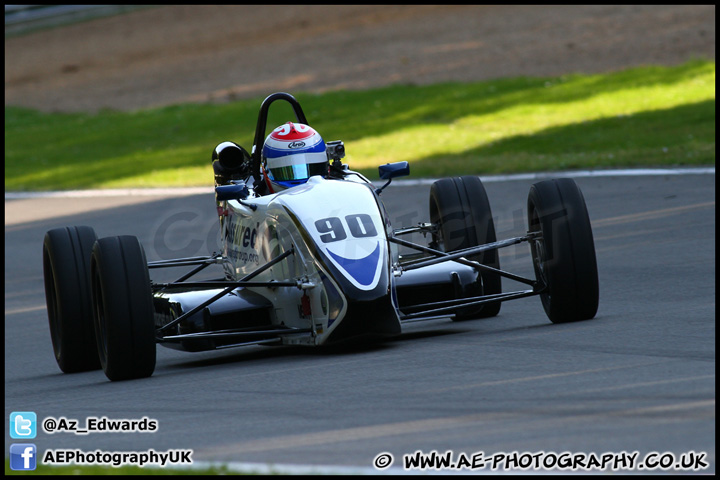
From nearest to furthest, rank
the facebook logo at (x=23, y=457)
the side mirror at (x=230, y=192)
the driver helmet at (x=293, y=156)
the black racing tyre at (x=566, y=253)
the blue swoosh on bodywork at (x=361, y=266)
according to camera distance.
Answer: the facebook logo at (x=23, y=457) < the blue swoosh on bodywork at (x=361, y=266) < the black racing tyre at (x=566, y=253) < the side mirror at (x=230, y=192) < the driver helmet at (x=293, y=156)

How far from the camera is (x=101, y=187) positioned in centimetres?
2311

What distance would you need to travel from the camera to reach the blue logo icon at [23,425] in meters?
6.17

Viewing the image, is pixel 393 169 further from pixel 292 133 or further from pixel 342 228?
pixel 342 228

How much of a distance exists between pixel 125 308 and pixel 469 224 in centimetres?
287

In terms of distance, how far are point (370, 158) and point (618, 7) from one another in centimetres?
1727

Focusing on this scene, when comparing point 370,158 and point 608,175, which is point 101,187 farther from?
point 608,175

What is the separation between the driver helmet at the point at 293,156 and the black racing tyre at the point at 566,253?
1628 millimetres

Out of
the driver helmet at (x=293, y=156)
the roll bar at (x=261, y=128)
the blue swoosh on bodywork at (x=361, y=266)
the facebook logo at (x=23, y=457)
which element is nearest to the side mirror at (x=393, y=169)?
the driver helmet at (x=293, y=156)

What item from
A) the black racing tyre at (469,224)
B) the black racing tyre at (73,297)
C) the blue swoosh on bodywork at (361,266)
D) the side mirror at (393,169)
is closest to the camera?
the blue swoosh on bodywork at (361,266)

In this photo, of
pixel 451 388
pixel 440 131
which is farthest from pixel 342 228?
pixel 440 131

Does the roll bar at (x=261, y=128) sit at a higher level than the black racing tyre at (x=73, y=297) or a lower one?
higher

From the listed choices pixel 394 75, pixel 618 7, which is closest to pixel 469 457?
pixel 394 75

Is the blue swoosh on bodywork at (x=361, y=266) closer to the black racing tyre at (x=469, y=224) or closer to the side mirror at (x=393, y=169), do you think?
the side mirror at (x=393, y=169)

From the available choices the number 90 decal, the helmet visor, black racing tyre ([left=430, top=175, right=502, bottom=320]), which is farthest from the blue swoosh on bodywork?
black racing tyre ([left=430, top=175, right=502, bottom=320])
